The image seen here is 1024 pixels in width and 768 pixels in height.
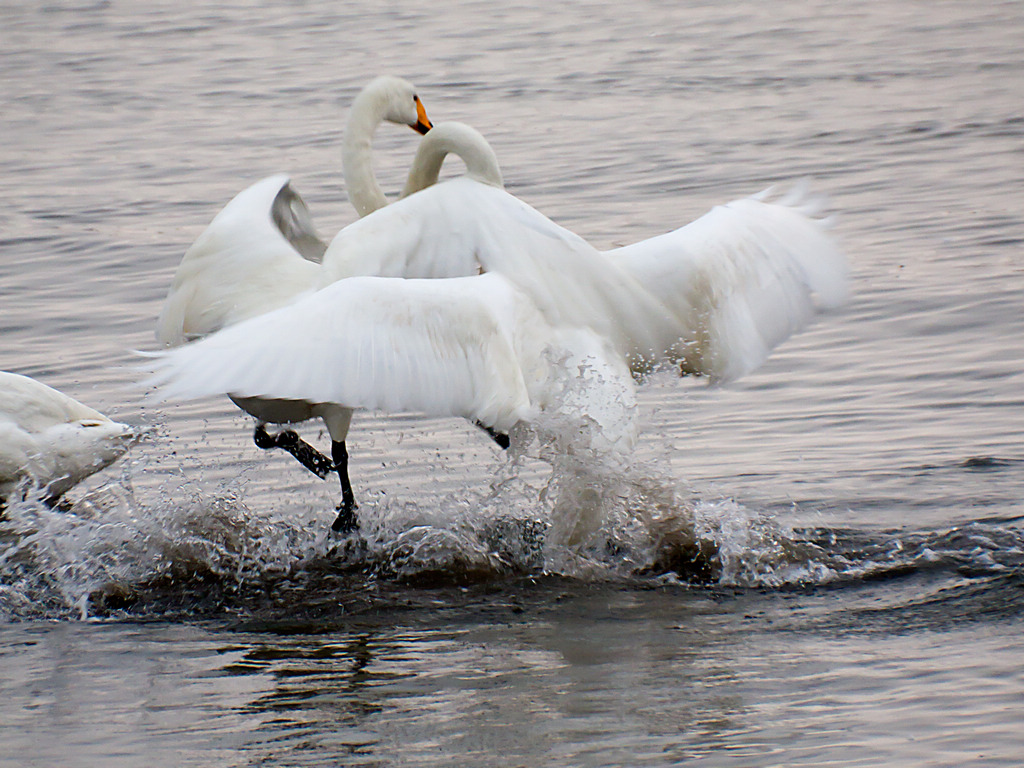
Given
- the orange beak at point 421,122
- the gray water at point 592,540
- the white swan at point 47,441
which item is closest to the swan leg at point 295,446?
the gray water at point 592,540

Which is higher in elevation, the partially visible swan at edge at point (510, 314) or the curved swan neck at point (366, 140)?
the curved swan neck at point (366, 140)

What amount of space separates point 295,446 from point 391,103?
1.52 meters

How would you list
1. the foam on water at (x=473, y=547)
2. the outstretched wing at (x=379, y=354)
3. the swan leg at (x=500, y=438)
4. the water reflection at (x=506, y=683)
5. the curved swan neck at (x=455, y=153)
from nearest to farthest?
the water reflection at (x=506, y=683) → the outstretched wing at (x=379, y=354) → the foam on water at (x=473, y=547) → the swan leg at (x=500, y=438) → the curved swan neck at (x=455, y=153)

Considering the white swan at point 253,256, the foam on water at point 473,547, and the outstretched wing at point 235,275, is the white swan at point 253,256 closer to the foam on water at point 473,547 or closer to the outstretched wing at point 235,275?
the outstretched wing at point 235,275

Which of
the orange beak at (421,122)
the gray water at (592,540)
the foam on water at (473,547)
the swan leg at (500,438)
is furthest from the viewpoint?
the orange beak at (421,122)

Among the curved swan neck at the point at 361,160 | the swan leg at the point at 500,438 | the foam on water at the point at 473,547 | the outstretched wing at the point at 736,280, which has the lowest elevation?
the foam on water at the point at 473,547

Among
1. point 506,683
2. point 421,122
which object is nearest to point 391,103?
point 421,122

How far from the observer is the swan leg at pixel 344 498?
584 centimetres

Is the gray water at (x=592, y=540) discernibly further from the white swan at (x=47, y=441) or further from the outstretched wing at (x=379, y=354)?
the outstretched wing at (x=379, y=354)

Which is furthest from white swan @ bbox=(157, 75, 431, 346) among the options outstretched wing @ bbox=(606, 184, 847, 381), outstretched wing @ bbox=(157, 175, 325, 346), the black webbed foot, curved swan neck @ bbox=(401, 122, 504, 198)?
outstretched wing @ bbox=(606, 184, 847, 381)

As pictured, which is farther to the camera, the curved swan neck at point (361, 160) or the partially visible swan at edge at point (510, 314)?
the curved swan neck at point (361, 160)

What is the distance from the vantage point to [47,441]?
6.00 meters

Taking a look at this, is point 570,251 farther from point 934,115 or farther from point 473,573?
point 934,115

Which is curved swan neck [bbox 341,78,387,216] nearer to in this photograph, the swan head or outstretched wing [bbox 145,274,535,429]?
the swan head
